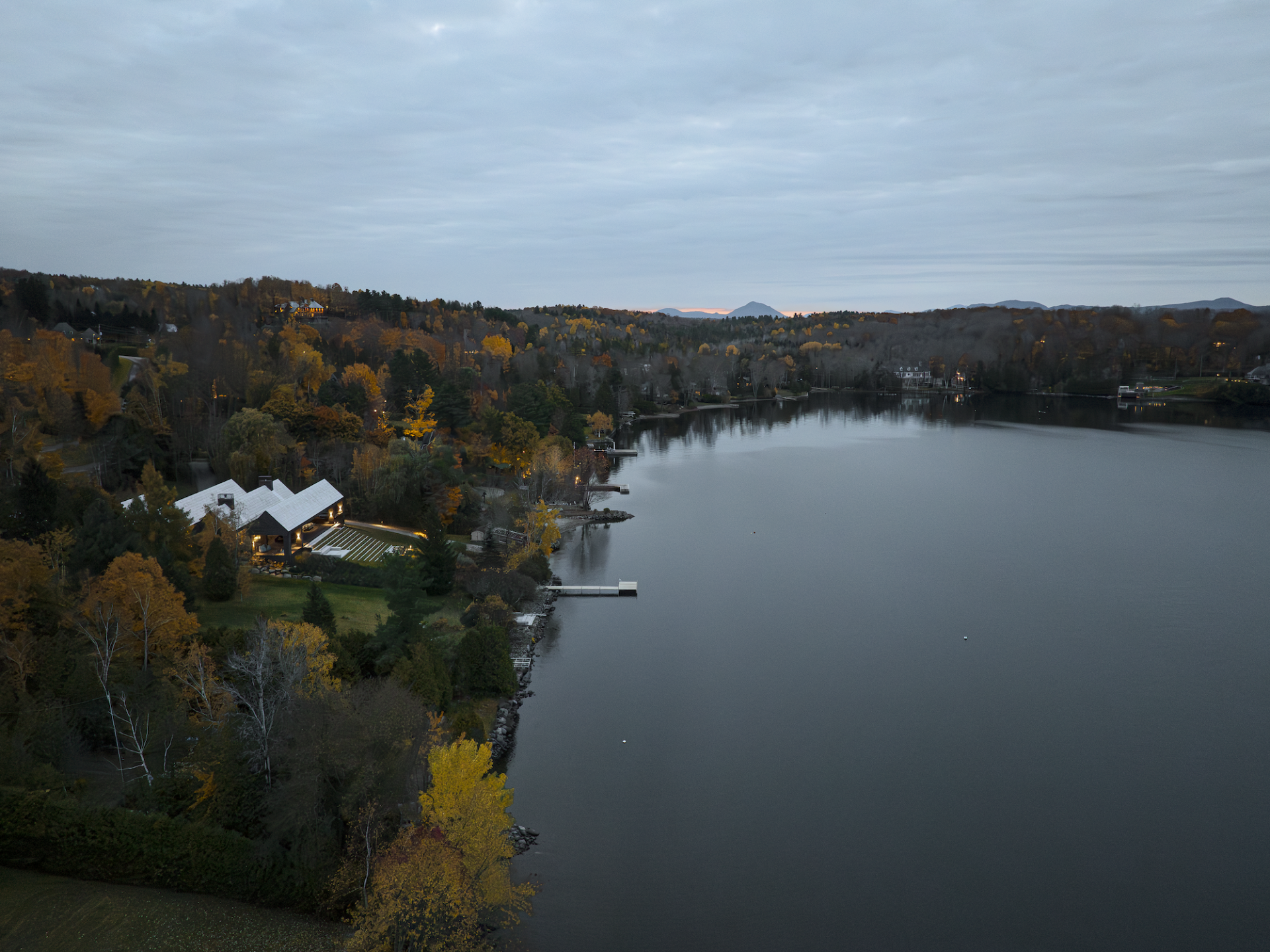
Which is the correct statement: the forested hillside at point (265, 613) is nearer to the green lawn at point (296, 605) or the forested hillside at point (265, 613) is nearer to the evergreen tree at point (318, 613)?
the evergreen tree at point (318, 613)

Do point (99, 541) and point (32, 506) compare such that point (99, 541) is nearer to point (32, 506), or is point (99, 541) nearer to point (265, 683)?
point (32, 506)

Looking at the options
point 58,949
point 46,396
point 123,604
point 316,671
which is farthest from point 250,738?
point 46,396

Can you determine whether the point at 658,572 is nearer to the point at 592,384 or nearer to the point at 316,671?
the point at 316,671

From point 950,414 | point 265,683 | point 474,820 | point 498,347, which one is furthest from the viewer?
point 950,414

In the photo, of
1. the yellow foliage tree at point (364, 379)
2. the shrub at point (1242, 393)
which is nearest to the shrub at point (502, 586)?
the yellow foliage tree at point (364, 379)

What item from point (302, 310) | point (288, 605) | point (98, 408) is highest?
point (302, 310)

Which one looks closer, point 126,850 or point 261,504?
point 126,850

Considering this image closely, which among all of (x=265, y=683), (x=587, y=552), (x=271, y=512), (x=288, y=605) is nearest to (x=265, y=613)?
(x=288, y=605)
